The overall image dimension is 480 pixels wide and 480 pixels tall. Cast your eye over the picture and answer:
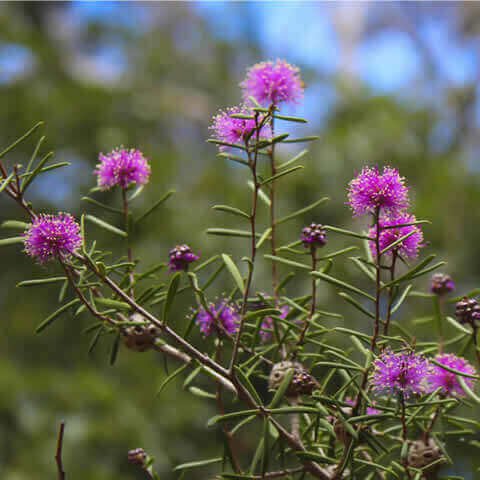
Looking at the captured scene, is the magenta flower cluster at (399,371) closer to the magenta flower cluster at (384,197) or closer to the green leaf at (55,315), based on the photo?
the magenta flower cluster at (384,197)

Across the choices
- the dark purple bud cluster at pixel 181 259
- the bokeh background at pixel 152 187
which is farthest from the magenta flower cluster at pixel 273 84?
the bokeh background at pixel 152 187

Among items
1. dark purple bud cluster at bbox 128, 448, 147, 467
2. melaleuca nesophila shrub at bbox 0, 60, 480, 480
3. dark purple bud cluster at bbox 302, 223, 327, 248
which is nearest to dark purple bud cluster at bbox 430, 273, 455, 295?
melaleuca nesophila shrub at bbox 0, 60, 480, 480

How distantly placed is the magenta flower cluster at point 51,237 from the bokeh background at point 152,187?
136cm

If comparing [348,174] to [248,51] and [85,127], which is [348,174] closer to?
[85,127]

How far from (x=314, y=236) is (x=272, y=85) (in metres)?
0.11

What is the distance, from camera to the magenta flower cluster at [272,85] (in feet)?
1.15

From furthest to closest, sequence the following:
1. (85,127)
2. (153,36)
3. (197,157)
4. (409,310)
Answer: (153,36) < (197,157) < (85,127) < (409,310)

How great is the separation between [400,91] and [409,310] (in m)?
1.31

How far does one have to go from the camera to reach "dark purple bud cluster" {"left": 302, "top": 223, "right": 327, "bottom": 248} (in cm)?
30

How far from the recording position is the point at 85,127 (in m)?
2.44

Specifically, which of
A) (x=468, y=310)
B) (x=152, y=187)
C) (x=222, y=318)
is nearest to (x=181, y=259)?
(x=222, y=318)

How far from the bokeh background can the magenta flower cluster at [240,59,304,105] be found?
1228mm

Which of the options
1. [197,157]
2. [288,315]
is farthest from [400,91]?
[288,315]

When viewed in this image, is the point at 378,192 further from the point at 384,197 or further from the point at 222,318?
the point at 222,318
